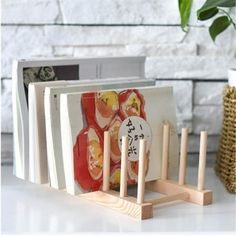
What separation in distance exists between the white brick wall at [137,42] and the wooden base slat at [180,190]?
8.9 inches

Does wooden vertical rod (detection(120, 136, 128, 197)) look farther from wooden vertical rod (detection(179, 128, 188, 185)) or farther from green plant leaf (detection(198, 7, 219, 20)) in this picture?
green plant leaf (detection(198, 7, 219, 20))

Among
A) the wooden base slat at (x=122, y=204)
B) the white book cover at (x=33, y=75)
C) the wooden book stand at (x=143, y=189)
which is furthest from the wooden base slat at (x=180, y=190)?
the white book cover at (x=33, y=75)

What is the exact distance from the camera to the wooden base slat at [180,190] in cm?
89

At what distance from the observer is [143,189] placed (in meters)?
0.83

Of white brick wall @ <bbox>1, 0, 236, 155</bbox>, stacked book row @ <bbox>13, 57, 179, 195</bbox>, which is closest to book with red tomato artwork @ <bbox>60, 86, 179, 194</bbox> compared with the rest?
stacked book row @ <bbox>13, 57, 179, 195</bbox>

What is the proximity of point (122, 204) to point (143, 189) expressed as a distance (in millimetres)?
38

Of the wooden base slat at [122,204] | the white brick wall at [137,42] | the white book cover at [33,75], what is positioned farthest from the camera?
the white brick wall at [137,42]

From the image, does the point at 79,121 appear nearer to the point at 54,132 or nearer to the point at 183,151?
the point at 54,132

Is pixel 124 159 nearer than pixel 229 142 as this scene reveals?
Yes

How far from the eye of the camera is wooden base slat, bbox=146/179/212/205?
89cm

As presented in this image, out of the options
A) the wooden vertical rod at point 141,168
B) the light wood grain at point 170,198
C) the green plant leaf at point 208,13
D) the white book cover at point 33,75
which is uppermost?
the green plant leaf at point 208,13

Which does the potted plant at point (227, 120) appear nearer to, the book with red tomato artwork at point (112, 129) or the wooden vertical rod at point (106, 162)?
the book with red tomato artwork at point (112, 129)

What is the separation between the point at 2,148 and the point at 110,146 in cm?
34

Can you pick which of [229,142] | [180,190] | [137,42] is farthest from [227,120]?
[137,42]
